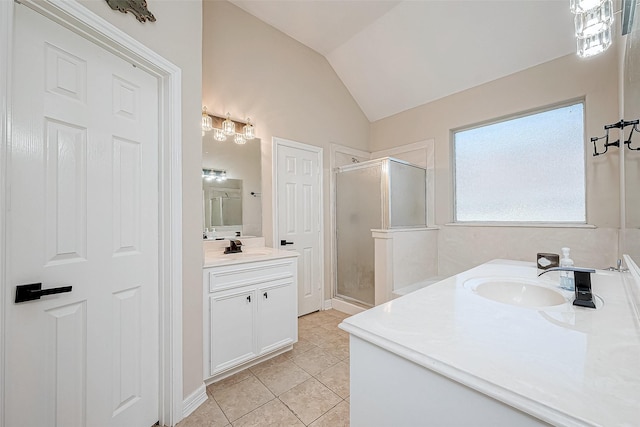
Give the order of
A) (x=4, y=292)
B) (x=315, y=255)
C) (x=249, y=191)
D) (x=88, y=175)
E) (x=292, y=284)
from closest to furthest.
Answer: (x=4, y=292) → (x=88, y=175) → (x=292, y=284) → (x=249, y=191) → (x=315, y=255)

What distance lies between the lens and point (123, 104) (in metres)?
1.31

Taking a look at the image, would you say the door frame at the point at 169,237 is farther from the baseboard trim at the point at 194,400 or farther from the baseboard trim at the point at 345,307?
→ the baseboard trim at the point at 345,307

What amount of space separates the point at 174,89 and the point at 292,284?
165 centimetres

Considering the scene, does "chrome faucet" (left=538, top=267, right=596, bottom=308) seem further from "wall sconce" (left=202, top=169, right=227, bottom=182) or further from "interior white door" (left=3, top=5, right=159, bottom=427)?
"wall sconce" (left=202, top=169, right=227, bottom=182)

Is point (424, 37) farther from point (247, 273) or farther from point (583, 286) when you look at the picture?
point (247, 273)

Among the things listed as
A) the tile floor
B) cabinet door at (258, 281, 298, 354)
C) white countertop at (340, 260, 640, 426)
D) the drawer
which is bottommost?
the tile floor

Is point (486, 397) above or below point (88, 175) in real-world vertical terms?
below

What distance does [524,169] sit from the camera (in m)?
2.66

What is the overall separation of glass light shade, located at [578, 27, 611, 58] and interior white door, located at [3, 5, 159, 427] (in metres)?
2.24

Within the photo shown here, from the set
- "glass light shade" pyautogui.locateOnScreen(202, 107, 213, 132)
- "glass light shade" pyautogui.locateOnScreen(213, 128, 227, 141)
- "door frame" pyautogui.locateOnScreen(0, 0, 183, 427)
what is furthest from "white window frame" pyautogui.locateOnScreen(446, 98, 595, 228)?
"door frame" pyautogui.locateOnScreen(0, 0, 183, 427)

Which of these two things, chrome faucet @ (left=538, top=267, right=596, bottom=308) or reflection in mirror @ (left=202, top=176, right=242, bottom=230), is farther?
reflection in mirror @ (left=202, top=176, right=242, bottom=230)

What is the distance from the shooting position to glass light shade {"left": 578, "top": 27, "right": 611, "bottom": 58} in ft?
3.73

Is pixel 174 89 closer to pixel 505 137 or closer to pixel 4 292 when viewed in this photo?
pixel 4 292

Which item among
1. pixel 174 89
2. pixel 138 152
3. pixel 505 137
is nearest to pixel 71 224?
pixel 138 152
